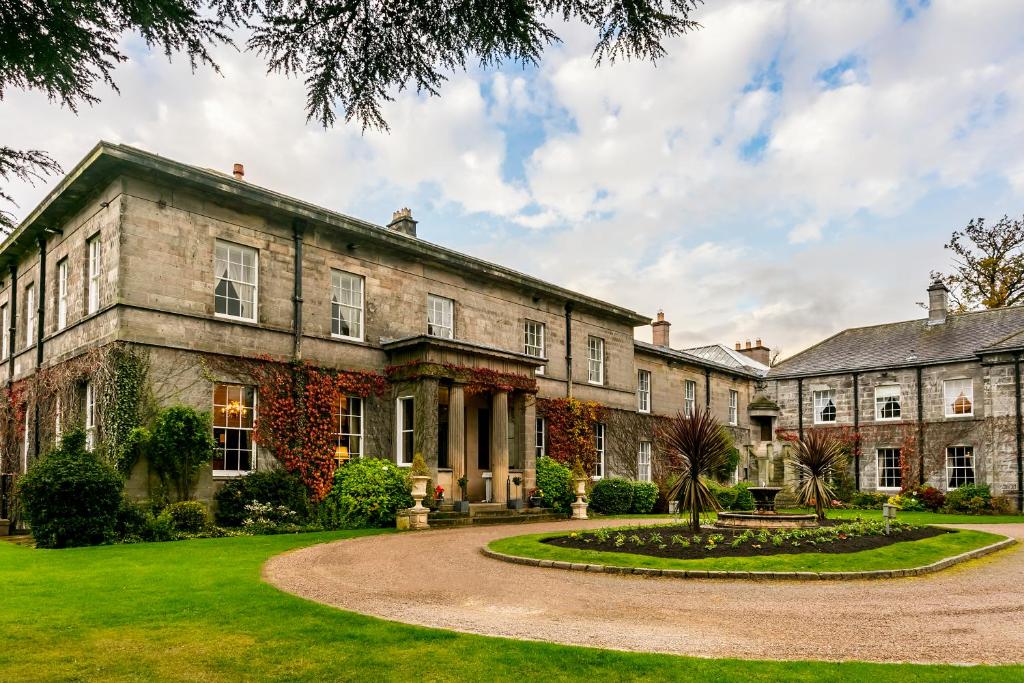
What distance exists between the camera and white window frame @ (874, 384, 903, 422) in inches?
1367

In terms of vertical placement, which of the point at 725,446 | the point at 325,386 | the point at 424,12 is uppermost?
the point at 424,12

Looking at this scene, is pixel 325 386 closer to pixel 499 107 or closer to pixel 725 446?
pixel 725 446

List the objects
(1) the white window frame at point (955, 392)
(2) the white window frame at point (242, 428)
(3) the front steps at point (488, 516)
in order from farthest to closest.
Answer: (1) the white window frame at point (955, 392)
(3) the front steps at point (488, 516)
(2) the white window frame at point (242, 428)

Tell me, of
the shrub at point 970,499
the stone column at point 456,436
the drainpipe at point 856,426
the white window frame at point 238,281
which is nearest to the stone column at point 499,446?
the stone column at point 456,436

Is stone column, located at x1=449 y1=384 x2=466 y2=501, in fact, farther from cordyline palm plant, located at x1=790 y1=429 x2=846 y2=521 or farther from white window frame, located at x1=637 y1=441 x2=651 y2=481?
white window frame, located at x1=637 y1=441 x2=651 y2=481

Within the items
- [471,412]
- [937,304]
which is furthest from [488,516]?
[937,304]

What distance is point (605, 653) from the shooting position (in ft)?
20.0

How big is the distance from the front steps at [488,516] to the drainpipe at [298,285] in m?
A: 5.14

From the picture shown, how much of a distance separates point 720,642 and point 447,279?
17484 millimetres

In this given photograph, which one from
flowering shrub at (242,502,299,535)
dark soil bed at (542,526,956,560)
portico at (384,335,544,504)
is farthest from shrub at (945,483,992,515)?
flowering shrub at (242,502,299,535)

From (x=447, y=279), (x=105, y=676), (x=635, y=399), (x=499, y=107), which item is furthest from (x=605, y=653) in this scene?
(x=635, y=399)

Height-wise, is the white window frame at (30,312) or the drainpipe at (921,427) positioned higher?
the white window frame at (30,312)

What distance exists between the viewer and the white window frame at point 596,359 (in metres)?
28.8

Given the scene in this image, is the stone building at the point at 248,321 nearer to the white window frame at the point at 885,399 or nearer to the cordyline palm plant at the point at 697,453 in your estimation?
the cordyline palm plant at the point at 697,453
